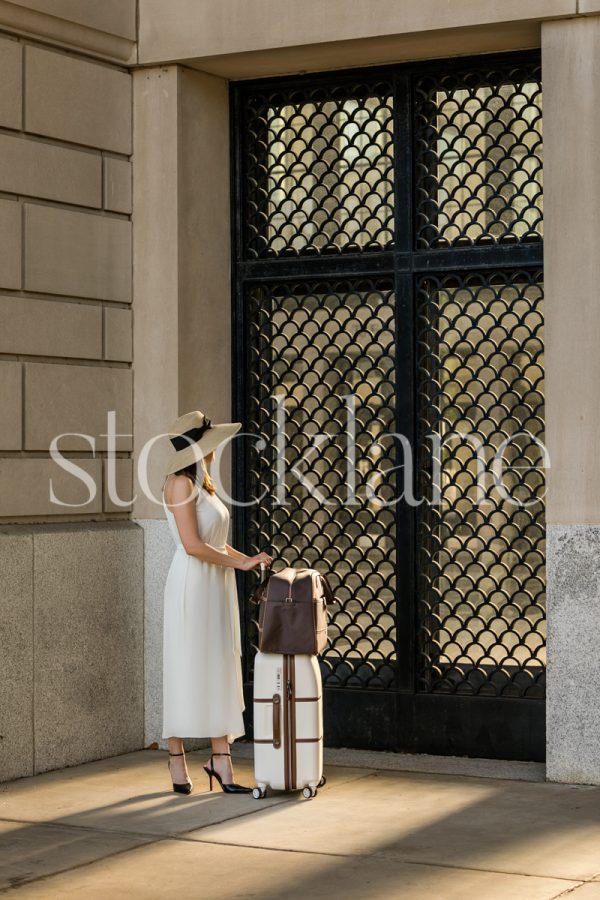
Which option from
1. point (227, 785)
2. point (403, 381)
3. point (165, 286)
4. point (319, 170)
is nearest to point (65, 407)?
point (165, 286)

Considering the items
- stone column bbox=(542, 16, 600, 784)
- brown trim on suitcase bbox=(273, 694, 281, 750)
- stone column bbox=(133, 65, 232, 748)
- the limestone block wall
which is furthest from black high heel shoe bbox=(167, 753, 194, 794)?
stone column bbox=(542, 16, 600, 784)

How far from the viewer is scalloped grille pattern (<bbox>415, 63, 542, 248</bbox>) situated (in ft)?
31.0

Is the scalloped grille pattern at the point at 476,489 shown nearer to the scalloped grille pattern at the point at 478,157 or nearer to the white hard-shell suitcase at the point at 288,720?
the scalloped grille pattern at the point at 478,157

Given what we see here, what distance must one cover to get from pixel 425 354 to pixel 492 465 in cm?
83

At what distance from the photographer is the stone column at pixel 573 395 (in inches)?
342

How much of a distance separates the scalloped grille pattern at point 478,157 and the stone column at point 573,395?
58 centimetres

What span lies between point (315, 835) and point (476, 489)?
114 inches

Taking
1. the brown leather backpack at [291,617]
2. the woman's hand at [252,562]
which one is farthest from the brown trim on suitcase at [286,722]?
the woman's hand at [252,562]

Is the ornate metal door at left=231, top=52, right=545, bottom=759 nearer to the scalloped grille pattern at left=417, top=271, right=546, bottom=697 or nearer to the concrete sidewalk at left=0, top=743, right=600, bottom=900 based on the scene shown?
the scalloped grille pattern at left=417, top=271, right=546, bottom=697

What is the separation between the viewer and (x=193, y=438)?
27.6 feet

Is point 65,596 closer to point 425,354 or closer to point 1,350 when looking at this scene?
point 1,350

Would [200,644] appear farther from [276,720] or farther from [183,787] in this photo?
[183,787]

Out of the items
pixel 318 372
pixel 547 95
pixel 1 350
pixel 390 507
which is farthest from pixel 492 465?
pixel 1 350

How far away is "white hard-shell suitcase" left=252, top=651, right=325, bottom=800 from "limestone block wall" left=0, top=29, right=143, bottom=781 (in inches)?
62.8
